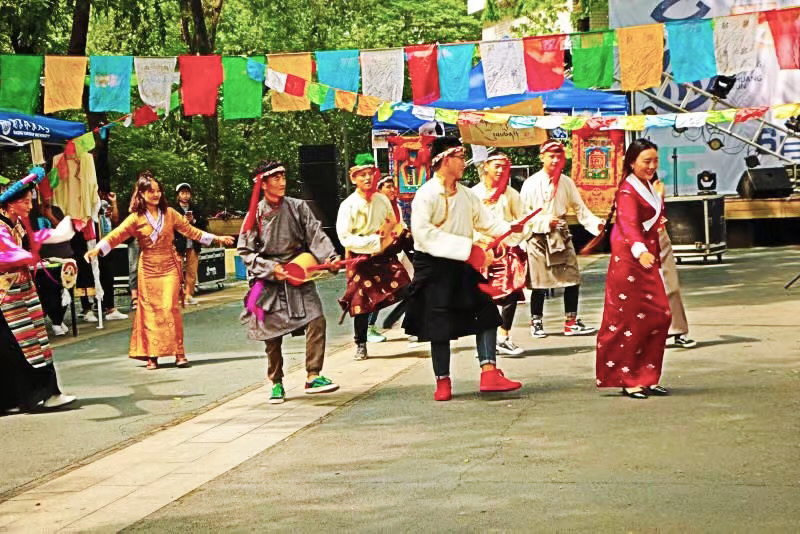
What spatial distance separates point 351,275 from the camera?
1147 cm

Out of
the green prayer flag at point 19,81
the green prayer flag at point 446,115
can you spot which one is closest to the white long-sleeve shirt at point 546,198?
the green prayer flag at point 446,115

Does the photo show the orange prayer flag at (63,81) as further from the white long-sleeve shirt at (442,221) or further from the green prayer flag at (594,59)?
the white long-sleeve shirt at (442,221)

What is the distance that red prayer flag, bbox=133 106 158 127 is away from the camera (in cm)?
1673

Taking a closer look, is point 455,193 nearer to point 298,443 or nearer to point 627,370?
point 627,370

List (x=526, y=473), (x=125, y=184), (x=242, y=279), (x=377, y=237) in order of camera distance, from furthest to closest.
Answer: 1. (x=125, y=184)
2. (x=242, y=279)
3. (x=377, y=237)
4. (x=526, y=473)

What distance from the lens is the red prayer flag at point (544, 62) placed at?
1606cm

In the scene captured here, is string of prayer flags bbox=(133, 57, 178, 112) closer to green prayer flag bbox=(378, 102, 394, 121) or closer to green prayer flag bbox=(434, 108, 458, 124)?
green prayer flag bbox=(378, 102, 394, 121)

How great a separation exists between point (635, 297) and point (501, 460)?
2254 millimetres

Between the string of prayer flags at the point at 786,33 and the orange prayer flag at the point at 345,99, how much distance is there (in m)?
5.14

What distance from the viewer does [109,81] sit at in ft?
51.1

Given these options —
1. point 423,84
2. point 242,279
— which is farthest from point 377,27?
point 423,84

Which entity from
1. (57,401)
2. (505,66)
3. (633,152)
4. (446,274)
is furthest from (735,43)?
(57,401)

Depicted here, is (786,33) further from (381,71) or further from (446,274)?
(446,274)

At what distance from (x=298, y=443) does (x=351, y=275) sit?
394cm
